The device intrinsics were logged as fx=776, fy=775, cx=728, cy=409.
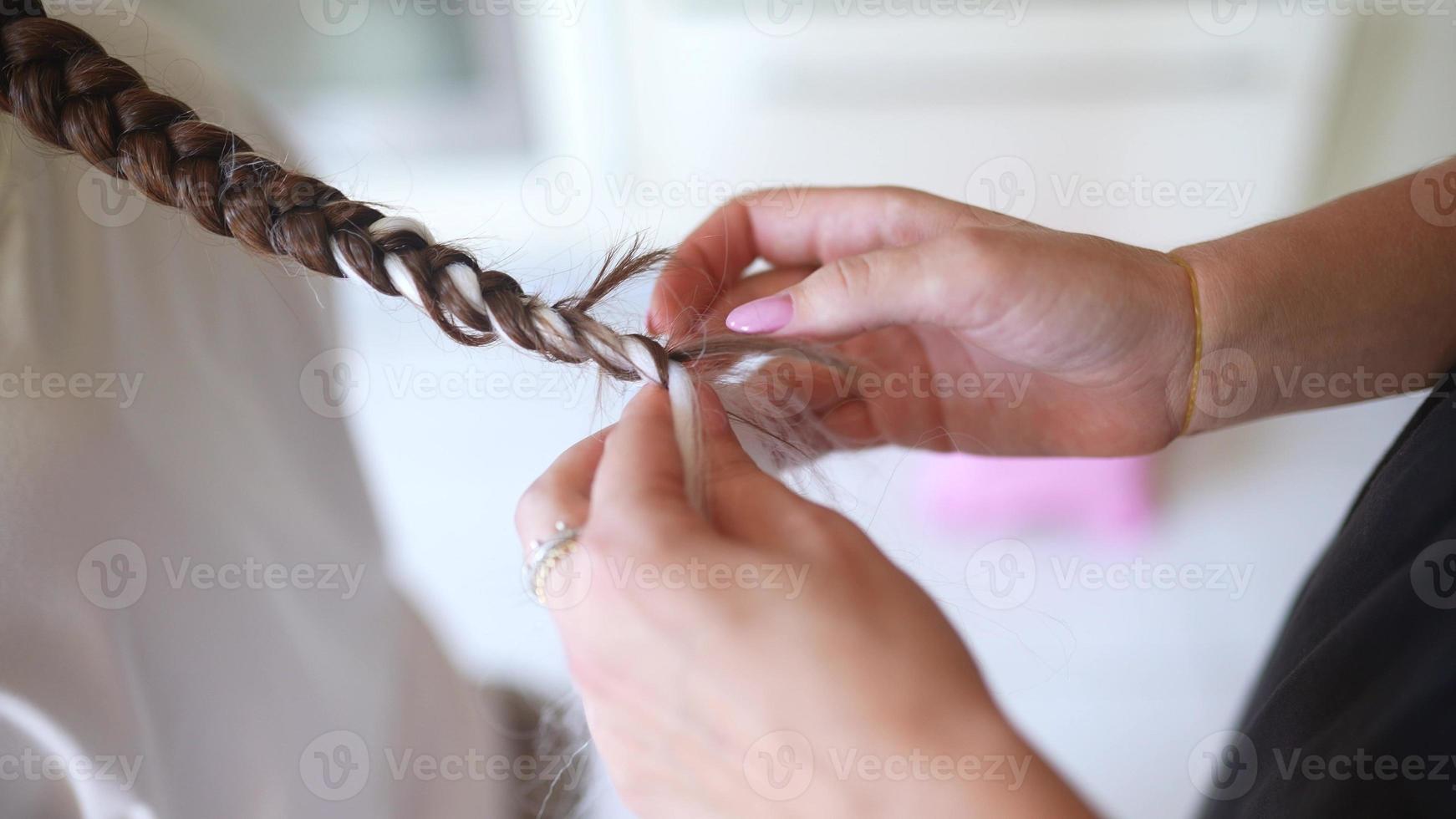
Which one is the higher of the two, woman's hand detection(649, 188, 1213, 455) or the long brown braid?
the long brown braid

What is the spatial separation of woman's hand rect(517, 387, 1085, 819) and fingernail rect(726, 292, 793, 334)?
0.21m

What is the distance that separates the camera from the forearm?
0.67 m

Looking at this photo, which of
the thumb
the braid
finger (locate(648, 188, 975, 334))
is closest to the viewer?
the braid

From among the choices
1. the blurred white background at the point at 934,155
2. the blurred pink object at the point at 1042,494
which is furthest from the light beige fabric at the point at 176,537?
the blurred pink object at the point at 1042,494

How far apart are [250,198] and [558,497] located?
0.97 ft

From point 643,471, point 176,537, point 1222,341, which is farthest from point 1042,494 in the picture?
point 176,537

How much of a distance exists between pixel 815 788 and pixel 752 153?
4.87 feet

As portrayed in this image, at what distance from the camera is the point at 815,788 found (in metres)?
0.41

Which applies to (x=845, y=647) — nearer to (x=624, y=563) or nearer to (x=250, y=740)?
(x=624, y=563)

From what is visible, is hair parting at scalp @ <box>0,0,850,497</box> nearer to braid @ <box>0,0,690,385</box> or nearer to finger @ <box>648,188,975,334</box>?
braid @ <box>0,0,690,385</box>

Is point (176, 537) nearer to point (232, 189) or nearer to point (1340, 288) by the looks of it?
point (232, 189)

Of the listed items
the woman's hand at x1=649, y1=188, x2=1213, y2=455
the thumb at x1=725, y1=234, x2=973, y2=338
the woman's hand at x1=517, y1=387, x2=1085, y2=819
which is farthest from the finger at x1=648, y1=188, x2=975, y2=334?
the woman's hand at x1=517, y1=387, x2=1085, y2=819

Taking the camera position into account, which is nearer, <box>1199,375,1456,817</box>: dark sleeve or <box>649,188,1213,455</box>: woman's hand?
<box>1199,375,1456,817</box>: dark sleeve

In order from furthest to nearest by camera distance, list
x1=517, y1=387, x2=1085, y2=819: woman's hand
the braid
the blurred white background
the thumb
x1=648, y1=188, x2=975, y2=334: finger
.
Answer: the blurred white background → x1=648, y1=188, x2=975, y2=334: finger → the thumb → the braid → x1=517, y1=387, x2=1085, y2=819: woman's hand
